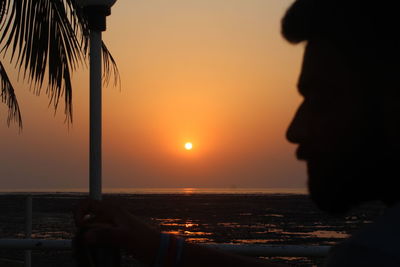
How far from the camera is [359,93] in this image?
981 mm

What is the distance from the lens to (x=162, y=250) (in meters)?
1.26

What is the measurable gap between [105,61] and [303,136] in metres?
5.99

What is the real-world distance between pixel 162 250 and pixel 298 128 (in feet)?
1.20

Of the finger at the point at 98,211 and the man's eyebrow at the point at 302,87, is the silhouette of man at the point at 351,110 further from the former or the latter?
the finger at the point at 98,211

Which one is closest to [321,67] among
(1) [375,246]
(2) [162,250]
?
(1) [375,246]

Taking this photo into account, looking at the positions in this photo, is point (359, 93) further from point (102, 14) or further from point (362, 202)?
point (102, 14)

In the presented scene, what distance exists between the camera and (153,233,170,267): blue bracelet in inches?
49.0

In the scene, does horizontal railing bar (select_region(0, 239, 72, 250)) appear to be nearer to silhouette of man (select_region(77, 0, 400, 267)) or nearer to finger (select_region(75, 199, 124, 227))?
finger (select_region(75, 199, 124, 227))

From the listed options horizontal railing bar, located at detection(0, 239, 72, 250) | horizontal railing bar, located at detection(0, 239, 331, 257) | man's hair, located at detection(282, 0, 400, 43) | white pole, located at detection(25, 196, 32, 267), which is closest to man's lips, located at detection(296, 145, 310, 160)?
man's hair, located at detection(282, 0, 400, 43)

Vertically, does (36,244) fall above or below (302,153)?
below

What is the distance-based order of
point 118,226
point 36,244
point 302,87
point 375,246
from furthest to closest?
point 36,244
point 118,226
point 302,87
point 375,246

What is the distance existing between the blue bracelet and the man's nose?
32cm

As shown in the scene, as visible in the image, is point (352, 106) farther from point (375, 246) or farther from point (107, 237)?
point (107, 237)

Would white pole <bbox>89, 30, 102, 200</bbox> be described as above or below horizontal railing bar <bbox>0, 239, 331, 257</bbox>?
above
